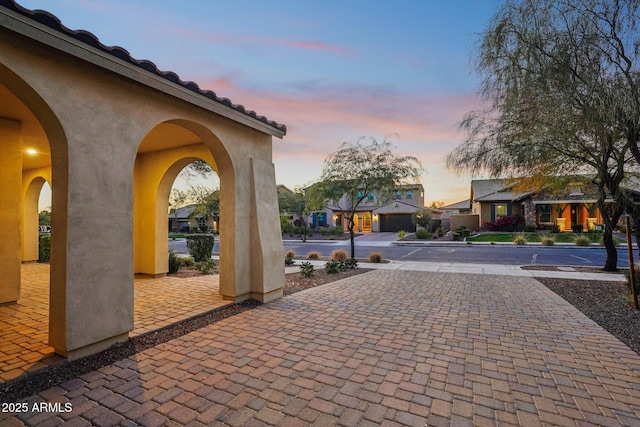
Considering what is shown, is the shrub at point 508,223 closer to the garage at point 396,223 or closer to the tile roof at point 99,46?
the garage at point 396,223

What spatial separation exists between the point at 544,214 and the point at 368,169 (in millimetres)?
24496

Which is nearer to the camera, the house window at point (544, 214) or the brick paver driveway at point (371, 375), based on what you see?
the brick paver driveway at point (371, 375)

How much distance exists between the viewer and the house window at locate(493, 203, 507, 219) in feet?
99.9

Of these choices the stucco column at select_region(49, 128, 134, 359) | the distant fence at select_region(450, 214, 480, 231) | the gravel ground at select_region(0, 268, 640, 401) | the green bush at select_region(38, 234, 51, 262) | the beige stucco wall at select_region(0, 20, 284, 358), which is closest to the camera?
the gravel ground at select_region(0, 268, 640, 401)

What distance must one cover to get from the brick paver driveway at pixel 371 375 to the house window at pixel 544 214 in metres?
27.7

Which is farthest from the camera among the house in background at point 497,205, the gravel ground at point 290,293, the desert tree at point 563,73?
the house in background at point 497,205

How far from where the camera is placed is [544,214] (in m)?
28.2

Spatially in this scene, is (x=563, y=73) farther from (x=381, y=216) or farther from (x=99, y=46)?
(x=381, y=216)

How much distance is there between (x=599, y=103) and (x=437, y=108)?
283 inches

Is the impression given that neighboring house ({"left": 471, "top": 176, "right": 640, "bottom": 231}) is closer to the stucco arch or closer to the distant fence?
the distant fence

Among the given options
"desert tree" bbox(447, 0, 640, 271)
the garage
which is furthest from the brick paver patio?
the garage

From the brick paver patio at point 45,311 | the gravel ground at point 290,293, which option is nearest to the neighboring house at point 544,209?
the gravel ground at point 290,293

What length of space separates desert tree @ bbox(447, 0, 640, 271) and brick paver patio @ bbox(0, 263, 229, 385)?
23.6ft

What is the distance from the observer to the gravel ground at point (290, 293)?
310 cm
